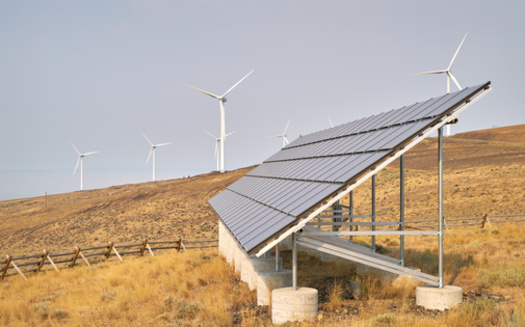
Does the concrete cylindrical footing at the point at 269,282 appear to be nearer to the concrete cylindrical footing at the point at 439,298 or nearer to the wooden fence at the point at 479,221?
the concrete cylindrical footing at the point at 439,298

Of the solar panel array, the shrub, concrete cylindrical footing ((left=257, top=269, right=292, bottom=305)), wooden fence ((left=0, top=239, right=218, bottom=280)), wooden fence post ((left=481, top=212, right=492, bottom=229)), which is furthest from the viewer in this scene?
wooden fence post ((left=481, top=212, right=492, bottom=229))

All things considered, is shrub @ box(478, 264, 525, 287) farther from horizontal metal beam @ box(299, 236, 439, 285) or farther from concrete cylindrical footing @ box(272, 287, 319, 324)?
concrete cylindrical footing @ box(272, 287, 319, 324)

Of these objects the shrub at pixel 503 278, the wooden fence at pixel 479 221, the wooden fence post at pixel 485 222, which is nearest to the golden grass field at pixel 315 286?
the shrub at pixel 503 278

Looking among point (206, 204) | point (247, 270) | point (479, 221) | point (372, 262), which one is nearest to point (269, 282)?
point (372, 262)

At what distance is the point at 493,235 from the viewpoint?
93.2 feet

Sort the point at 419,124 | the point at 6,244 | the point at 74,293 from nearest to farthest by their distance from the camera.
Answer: the point at 419,124 < the point at 74,293 < the point at 6,244

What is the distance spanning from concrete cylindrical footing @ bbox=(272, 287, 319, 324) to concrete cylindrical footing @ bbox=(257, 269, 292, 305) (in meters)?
1.43

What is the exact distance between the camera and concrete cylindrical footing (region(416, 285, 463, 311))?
1230cm

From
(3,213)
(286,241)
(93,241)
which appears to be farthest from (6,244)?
(286,241)

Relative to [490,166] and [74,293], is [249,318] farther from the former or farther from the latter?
[490,166]

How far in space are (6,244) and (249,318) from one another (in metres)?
67.4

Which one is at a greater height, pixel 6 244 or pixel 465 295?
pixel 465 295

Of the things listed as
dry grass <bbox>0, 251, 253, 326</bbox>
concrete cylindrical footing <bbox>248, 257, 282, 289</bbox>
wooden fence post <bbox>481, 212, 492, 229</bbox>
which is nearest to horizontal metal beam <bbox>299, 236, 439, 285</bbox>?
concrete cylindrical footing <bbox>248, 257, 282, 289</bbox>

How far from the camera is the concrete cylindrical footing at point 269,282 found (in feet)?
43.2
